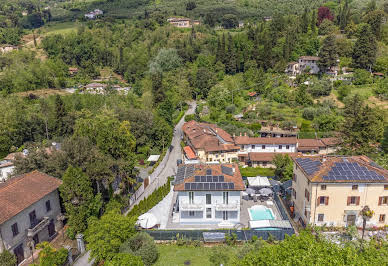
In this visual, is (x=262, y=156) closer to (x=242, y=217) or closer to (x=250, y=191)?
(x=250, y=191)

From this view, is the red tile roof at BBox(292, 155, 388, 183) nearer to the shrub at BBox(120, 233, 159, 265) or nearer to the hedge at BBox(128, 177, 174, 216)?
the shrub at BBox(120, 233, 159, 265)

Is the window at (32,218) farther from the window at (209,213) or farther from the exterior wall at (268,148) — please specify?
the exterior wall at (268,148)

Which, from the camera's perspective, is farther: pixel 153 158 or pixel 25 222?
pixel 153 158

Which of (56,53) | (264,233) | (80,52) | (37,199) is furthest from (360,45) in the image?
(56,53)

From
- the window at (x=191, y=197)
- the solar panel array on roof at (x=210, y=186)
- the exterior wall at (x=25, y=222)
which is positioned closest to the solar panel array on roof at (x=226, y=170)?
the solar panel array on roof at (x=210, y=186)

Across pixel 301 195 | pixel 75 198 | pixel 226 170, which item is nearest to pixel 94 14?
pixel 226 170
